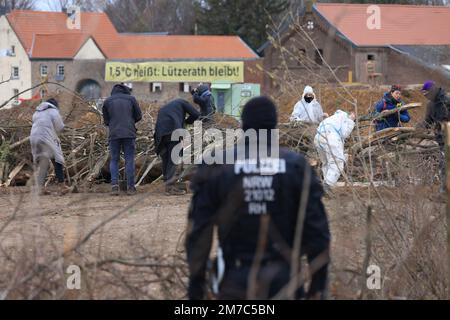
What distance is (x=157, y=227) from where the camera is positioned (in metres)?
8.19

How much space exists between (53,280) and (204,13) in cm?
6160

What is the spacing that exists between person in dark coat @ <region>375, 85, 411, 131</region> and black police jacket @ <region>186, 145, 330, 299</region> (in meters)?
8.49

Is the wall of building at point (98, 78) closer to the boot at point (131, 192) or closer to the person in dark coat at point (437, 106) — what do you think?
the boot at point (131, 192)

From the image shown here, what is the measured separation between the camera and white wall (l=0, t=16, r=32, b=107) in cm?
6944

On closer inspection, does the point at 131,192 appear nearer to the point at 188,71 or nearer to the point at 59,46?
the point at 188,71

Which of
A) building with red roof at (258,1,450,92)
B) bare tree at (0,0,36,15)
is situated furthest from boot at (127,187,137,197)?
bare tree at (0,0,36,15)

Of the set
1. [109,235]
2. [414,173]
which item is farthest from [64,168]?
[414,173]

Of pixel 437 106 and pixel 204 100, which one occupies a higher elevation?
pixel 204 100

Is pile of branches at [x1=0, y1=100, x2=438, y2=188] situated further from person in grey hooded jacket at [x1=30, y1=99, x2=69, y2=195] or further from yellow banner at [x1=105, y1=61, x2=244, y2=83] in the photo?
yellow banner at [x1=105, y1=61, x2=244, y2=83]

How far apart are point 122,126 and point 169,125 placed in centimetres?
66

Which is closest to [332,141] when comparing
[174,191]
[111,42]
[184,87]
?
[174,191]
